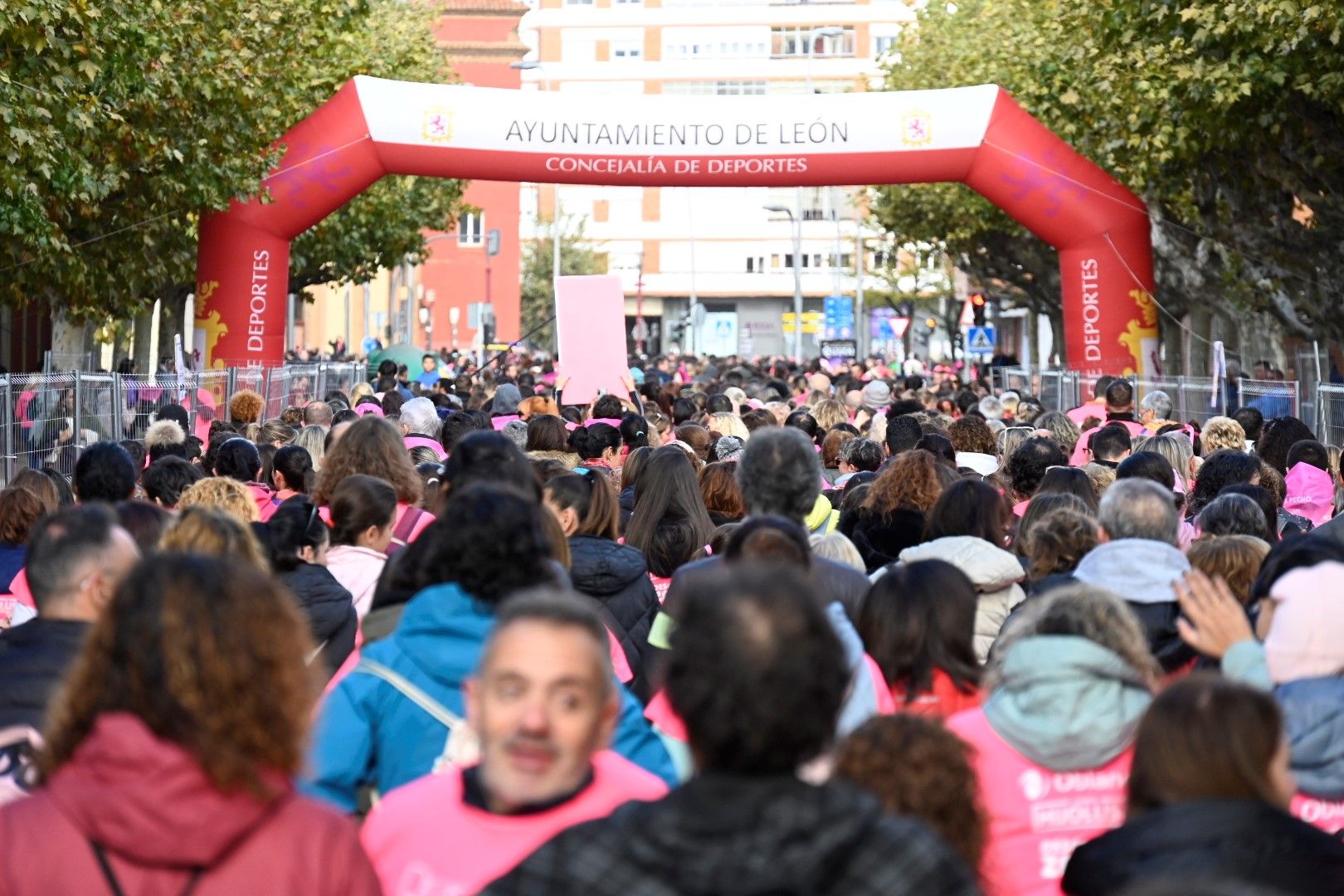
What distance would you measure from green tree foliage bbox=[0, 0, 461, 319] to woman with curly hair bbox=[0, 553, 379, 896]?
44.3ft

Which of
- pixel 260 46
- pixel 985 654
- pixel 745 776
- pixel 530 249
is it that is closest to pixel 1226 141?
pixel 260 46

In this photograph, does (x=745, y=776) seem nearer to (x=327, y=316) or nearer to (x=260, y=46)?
(x=260, y=46)

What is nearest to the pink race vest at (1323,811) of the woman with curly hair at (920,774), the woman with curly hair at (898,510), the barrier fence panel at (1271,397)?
the woman with curly hair at (920,774)

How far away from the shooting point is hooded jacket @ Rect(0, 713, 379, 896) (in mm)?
3281

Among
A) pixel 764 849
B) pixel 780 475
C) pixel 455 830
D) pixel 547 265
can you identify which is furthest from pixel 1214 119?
pixel 547 265

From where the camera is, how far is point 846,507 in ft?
32.1

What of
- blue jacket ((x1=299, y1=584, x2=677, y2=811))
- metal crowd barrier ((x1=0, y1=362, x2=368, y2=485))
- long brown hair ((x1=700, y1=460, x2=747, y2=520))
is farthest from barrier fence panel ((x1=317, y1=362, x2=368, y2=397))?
blue jacket ((x1=299, y1=584, x2=677, y2=811))

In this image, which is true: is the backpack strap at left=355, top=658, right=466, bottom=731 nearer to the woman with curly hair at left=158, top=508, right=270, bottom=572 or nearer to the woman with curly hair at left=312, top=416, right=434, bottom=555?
the woman with curly hair at left=158, top=508, right=270, bottom=572

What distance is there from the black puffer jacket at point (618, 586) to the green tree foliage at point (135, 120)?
31.6 ft

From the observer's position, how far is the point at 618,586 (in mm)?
7945

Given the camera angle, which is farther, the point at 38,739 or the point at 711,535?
the point at 711,535

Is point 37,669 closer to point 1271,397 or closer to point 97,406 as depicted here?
point 97,406

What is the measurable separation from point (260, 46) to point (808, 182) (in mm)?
5986

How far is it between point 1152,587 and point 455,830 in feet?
10.2
